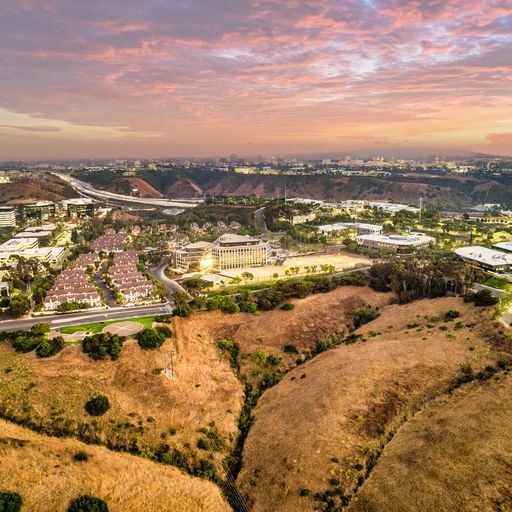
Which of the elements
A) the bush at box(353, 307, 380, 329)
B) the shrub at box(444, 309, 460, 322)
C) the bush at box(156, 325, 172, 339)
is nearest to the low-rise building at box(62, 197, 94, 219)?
the bush at box(156, 325, 172, 339)

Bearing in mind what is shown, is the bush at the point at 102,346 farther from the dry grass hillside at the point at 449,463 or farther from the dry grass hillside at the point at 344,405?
the dry grass hillside at the point at 449,463

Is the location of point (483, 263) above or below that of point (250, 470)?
above

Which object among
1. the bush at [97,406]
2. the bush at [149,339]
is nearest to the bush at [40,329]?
the bush at [149,339]

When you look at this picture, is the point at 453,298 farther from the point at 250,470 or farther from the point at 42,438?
the point at 42,438

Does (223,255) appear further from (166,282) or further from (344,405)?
(344,405)

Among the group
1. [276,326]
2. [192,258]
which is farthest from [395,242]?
[276,326]

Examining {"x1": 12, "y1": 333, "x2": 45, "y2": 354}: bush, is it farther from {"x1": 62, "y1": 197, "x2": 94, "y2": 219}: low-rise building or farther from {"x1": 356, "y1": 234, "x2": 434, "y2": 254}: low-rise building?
{"x1": 62, "y1": 197, "x2": 94, "y2": 219}: low-rise building

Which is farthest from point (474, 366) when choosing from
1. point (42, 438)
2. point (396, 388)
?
point (42, 438)
